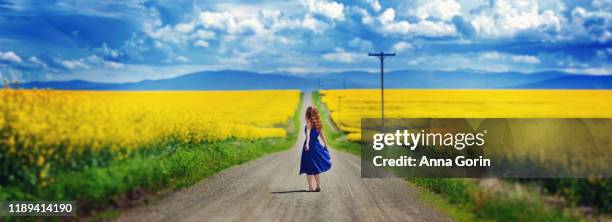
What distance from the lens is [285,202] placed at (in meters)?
14.8

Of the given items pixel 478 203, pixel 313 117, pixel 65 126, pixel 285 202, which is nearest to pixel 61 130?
pixel 65 126

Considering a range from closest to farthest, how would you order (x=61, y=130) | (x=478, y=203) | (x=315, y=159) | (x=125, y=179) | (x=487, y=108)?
(x=61, y=130)
(x=125, y=179)
(x=478, y=203)
(x=315, y=159)
(x=487, y=108)

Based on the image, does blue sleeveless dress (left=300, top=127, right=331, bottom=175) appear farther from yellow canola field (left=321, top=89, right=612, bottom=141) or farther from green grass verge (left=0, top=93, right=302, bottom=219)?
yellow canola field (left=321, top=89, right=612, bottom=141)

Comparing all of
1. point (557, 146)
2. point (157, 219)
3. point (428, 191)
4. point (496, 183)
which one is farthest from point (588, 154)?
point (157, 219)

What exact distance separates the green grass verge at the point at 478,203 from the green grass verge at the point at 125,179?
6.46m

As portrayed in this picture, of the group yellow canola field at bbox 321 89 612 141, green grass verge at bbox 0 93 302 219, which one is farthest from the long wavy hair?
yellow canola field at bbox 321 89 612 141

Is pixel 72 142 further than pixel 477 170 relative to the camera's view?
No

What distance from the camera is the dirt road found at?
12867 millimetres

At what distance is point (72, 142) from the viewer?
1260 centimetres

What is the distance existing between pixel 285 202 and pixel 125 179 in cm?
356

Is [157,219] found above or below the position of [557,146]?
below

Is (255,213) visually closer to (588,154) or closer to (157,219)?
(157,219)

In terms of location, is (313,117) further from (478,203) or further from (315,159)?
(478,203)

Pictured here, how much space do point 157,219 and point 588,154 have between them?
9.08 metres
